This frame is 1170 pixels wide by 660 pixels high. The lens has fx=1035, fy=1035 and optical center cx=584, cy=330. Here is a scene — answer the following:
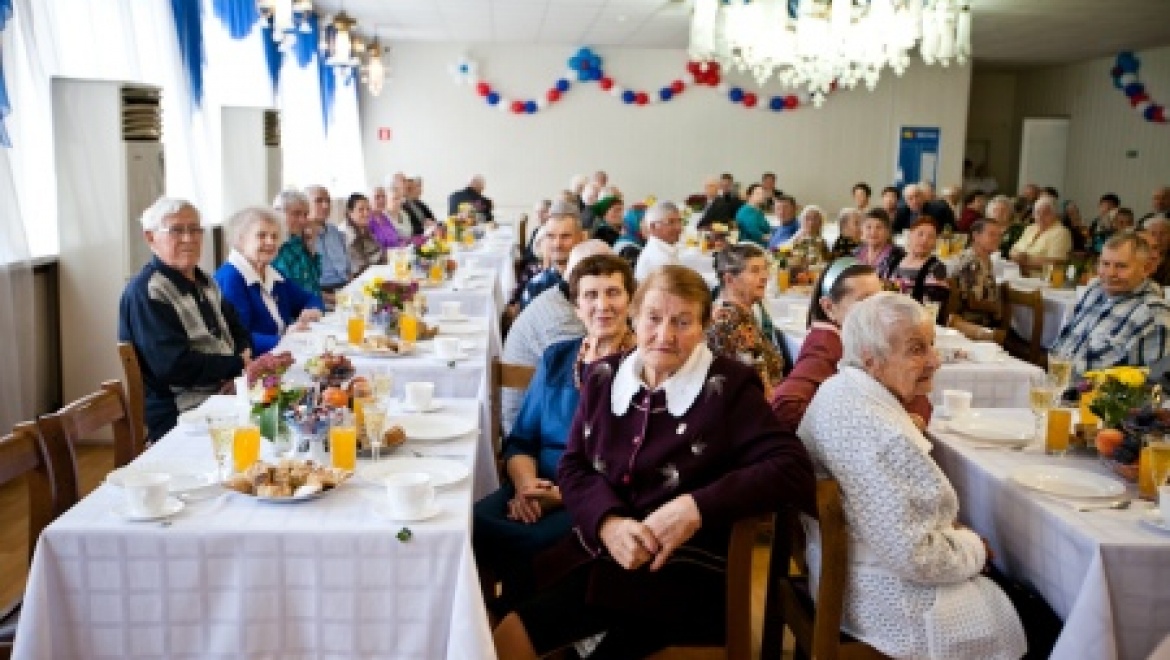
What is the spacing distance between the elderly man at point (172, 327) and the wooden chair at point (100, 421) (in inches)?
27.0

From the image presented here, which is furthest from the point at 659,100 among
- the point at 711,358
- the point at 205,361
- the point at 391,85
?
the point at 711,358

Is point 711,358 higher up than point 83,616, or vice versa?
point 711,358

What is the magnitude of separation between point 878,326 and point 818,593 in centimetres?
63

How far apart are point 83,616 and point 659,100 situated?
13232 millimetres

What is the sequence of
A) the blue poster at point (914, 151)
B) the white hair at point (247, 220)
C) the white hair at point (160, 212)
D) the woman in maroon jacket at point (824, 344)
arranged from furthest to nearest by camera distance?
the blue poster at point (914, 151) < the white hair at point (247, 220) < the white hair at point (160, 212) < the woman in maroon jacket at point (824, 344)

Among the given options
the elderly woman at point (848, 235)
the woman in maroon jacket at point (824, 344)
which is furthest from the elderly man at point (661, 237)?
the woman in maroon jacket at point (824, 344)

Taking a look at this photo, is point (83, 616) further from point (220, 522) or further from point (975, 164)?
point (975, 164)

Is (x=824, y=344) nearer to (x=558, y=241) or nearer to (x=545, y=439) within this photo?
(x=545, y=439)

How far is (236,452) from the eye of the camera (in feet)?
7.89

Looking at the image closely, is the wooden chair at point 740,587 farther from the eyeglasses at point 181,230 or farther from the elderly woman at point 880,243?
the elderly woman at point 880,243

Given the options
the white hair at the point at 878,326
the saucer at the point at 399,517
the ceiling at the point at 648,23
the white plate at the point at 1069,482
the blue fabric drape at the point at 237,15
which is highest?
the ceiling at the point at 648,23

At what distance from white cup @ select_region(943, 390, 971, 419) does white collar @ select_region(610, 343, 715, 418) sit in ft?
3.39

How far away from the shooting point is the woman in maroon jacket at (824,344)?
9.75ft

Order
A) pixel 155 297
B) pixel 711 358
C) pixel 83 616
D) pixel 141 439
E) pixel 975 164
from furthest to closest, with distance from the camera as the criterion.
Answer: pixel 975 164 < pixel 155 297 < pixel 141 439 < pixel 711 358 < pixel 83 616
